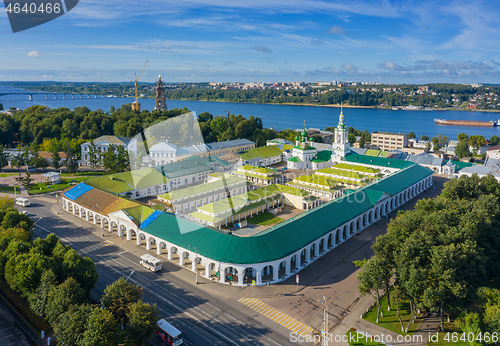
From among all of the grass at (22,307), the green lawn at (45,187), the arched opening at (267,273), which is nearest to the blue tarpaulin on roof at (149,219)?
the grass at (22,307)

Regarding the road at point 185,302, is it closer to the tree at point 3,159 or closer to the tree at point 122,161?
the tree at point 122,161

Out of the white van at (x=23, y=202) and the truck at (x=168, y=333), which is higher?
the white van at (x=23, y=202)

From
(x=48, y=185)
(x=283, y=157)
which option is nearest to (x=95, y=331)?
(x=48, y=185)

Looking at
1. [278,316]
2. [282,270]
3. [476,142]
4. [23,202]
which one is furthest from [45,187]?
[476,142]

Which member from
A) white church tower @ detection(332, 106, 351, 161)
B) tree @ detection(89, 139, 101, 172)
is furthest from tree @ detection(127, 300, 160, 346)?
white church tower @ detection(332, 106, 351, 161)

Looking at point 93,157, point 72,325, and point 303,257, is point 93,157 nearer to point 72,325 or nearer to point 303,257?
point 303,257
